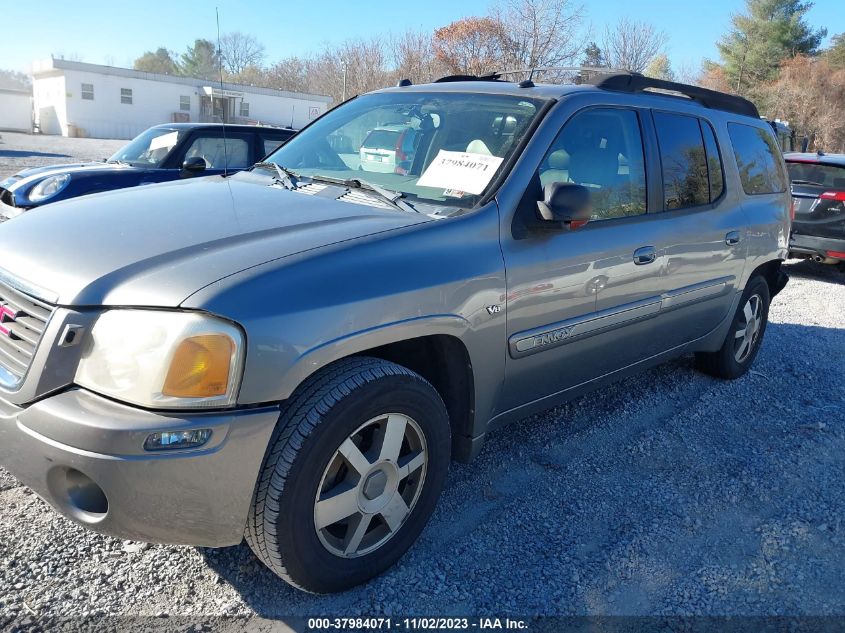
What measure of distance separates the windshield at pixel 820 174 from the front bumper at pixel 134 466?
29.2 ft

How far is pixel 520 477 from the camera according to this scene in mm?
3340

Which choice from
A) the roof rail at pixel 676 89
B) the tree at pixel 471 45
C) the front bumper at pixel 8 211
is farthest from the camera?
the tree at pixel 471 45

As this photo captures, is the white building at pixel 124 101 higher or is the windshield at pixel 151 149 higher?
the white building at pixel 124 101

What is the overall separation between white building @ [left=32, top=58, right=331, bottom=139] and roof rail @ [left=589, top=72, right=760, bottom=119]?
3559cm

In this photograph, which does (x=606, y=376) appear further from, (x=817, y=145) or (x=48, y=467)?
(x=817, y=145)

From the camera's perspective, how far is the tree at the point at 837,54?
38478mm

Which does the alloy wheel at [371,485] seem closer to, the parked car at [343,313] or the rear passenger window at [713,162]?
the parked car at [343,313]

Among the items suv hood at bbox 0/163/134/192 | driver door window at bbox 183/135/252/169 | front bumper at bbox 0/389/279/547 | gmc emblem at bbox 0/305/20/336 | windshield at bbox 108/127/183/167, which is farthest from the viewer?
driver door window at bbox 183/135/252/169

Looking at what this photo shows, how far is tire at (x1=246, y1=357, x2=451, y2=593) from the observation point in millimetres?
2113

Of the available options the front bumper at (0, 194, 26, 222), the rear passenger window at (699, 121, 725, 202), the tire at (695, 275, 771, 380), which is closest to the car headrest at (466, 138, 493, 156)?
the rear passenger window at (699, 121, 725, 202)

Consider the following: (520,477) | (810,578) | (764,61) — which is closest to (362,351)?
(520,477)

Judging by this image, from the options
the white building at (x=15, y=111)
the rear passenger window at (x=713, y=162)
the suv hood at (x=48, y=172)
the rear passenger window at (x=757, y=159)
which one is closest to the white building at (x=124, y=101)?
the white building at (x=15, y=111)

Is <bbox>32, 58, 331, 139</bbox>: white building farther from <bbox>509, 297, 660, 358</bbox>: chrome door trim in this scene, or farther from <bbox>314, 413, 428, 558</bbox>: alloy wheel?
<bbox>314, 413, 428, 558</bbox>: alloy wheel

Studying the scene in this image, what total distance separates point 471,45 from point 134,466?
32.8 m
